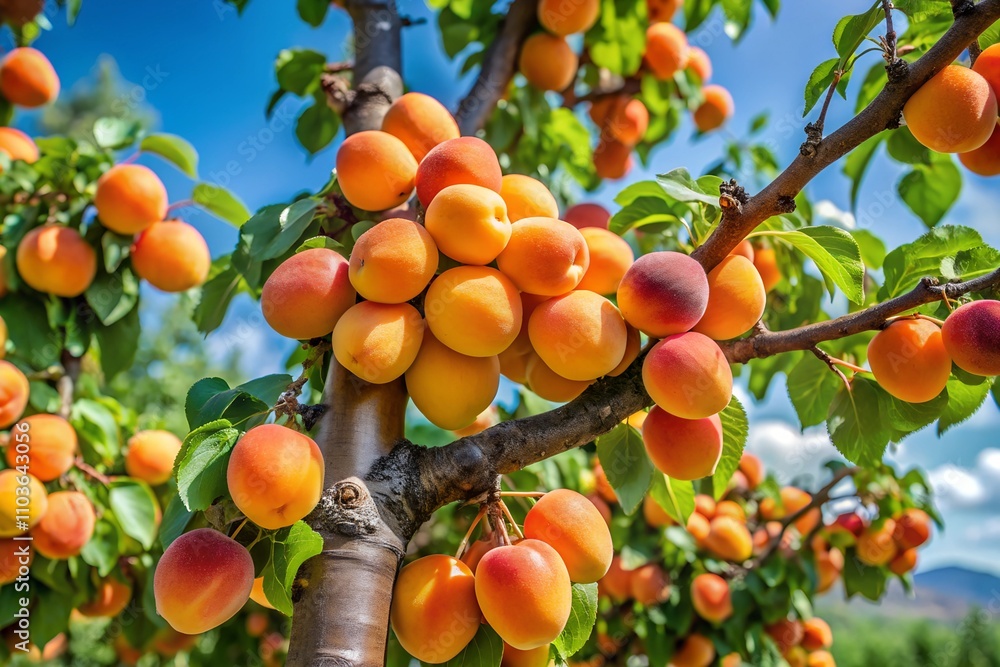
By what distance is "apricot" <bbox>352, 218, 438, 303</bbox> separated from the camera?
764 millimetres

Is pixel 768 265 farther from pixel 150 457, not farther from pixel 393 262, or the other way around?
pixel 150 457

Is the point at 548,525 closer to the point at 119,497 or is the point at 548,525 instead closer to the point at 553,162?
the point at 119,497

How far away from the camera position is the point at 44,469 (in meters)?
1.49

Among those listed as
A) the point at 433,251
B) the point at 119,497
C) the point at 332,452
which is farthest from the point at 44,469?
the point at 433,251

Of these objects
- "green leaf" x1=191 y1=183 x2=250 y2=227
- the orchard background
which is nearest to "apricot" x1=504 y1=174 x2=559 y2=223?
the orchard background

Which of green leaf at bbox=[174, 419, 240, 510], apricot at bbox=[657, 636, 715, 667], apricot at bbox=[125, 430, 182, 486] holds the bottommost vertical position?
apricot at bbox=[657, 636, 715, 667]

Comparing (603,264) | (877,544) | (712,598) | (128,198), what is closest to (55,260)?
(128,198)

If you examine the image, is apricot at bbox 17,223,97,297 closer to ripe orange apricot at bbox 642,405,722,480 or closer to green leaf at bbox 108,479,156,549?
green leaf at bbox 108,479,156,549

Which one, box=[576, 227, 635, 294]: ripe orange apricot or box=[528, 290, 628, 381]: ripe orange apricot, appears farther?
box=[576, 227, 635, 294]: ripe orange apricot

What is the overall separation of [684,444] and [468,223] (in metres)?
0.36

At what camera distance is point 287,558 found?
705 millimetres

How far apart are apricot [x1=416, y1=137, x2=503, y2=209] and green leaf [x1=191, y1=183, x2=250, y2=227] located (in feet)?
2.58

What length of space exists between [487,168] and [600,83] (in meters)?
1.31

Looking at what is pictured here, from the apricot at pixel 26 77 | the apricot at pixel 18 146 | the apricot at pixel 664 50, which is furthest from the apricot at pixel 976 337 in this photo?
the apricot at pixel 26 77
